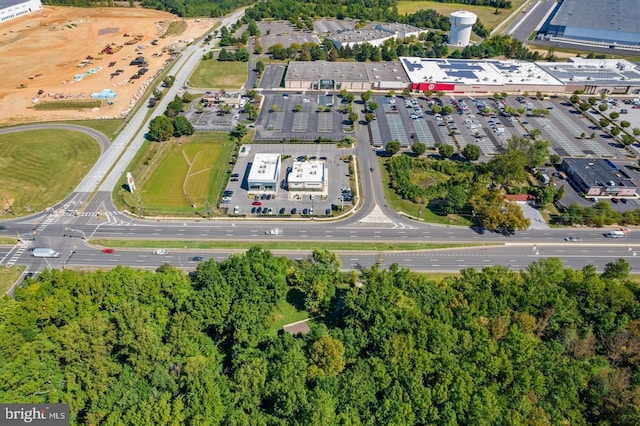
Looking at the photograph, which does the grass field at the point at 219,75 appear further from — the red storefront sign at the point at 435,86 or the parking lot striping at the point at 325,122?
the red storefront sign at the point at 435,86

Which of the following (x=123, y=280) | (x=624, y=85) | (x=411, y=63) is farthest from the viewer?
(x=411, y=63)

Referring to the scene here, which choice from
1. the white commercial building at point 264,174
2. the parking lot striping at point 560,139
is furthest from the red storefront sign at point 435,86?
the white commercial building at point 264,174

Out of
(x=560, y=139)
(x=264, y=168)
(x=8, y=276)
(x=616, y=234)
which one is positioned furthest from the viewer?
(x=560, y=139)

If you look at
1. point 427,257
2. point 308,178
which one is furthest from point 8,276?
point 427,257

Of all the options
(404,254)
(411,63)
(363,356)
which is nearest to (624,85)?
(411,63)

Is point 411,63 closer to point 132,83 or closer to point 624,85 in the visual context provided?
point 624,85

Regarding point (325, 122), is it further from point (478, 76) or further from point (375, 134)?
point (478, 76)
